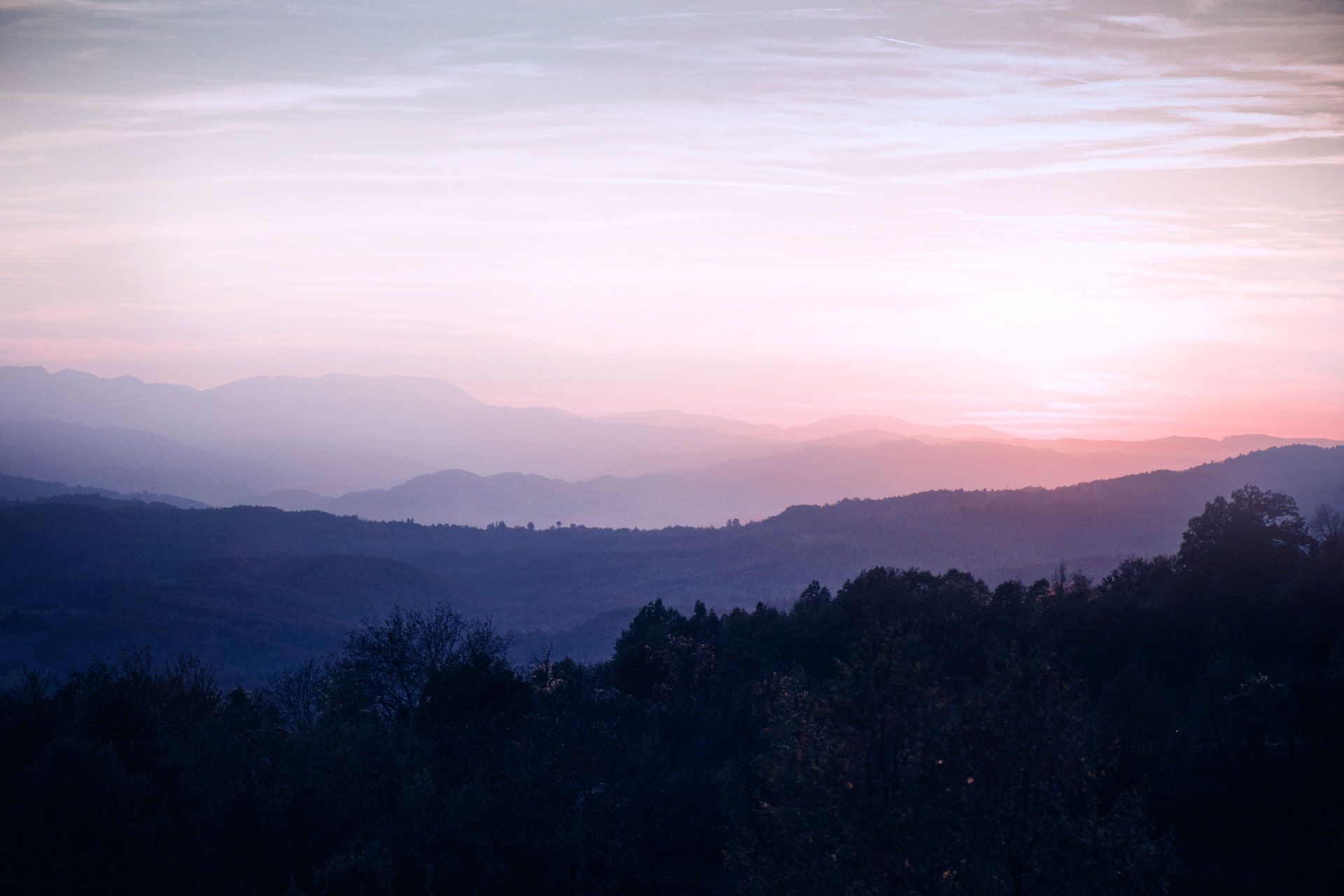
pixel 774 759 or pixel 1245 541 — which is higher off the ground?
pixel 1245 541

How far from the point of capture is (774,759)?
24.1 meters

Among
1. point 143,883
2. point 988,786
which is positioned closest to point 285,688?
point 143,883

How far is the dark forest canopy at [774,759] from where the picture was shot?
1705 centimetres

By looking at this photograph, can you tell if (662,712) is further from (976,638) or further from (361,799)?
(361,799)

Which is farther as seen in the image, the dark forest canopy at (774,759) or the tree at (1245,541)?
the tree at (1245,541)

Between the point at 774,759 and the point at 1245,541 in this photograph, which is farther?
the point at 1245,541

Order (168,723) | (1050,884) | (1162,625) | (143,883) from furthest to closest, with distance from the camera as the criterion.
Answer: (1162,625) < (168,723) < (143,883) < (1050,884)

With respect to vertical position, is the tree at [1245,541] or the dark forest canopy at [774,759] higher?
the tree at [1245,541]

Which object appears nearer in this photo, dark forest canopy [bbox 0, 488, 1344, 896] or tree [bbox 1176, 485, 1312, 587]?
dark forest canopy [bbox 0, 488, 1344, 896]

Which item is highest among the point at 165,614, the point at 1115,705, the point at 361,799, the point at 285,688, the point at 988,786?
the point at 988,786

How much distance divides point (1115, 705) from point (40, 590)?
22933 cm

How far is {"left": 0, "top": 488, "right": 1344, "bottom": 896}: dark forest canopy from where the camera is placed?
17047 mm

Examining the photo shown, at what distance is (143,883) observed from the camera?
23.5 m

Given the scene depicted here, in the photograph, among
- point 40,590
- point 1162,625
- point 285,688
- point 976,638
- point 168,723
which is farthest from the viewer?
point 40,590
